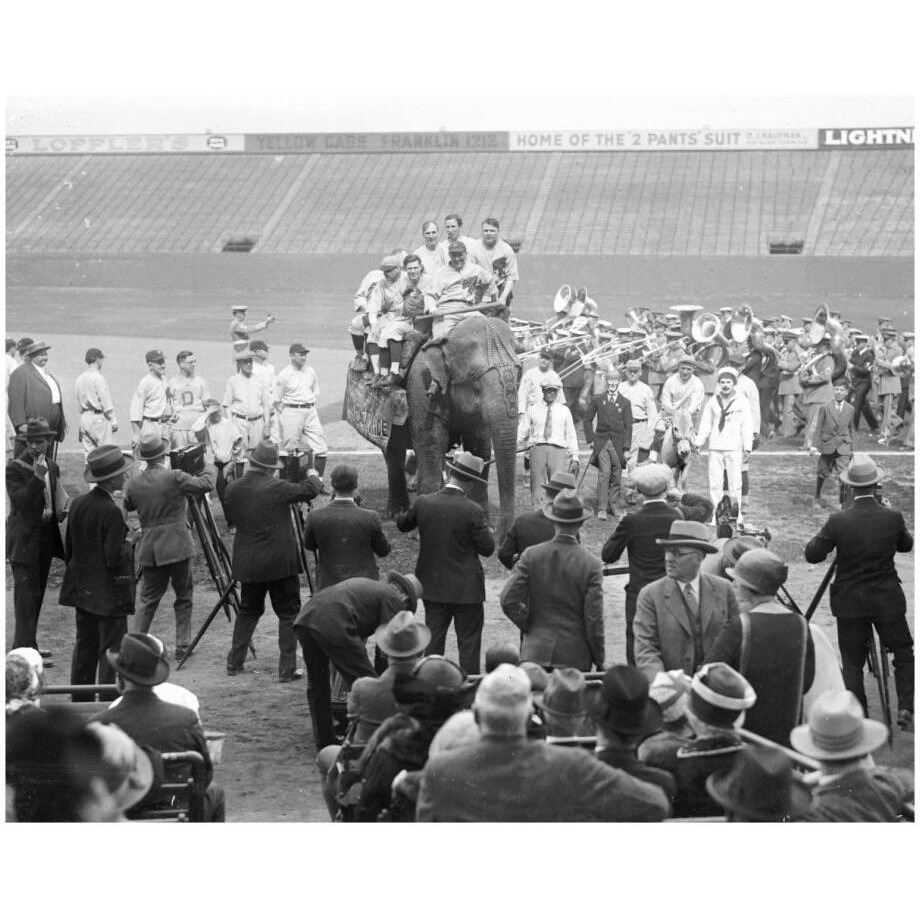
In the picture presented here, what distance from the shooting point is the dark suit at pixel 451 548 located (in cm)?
882

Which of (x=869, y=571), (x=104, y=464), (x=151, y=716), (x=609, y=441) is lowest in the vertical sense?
(x=151, y=716)

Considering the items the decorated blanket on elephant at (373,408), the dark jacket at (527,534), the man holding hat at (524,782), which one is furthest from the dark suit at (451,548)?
the decorated blanket on elephant at (373,408)

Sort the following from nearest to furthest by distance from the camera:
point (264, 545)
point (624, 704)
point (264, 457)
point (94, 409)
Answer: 1. point (624, 704)
2. point (264, 545)
3. point (264, 457)
4. point (94, 409)

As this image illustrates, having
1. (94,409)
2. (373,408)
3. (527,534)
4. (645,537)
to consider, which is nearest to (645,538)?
(645,537)

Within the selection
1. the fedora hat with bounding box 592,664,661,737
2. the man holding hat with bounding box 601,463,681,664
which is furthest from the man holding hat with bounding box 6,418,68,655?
the fedora hat with bounding box 592,664,661,737

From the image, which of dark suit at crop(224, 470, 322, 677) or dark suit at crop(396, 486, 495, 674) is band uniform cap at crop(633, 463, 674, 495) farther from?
dark suit at crop(224, 470, 322, 677)

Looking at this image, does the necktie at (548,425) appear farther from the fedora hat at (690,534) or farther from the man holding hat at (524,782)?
the man holding hat at (524,782)

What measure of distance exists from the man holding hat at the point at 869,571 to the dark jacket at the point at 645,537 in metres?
0.81

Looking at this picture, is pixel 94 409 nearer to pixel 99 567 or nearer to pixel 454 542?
pixel 99 567

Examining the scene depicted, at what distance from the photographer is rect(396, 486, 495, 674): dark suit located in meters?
8.82

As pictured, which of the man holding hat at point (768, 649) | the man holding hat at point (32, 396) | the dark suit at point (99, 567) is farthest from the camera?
the man holding hat at point (32, 396)

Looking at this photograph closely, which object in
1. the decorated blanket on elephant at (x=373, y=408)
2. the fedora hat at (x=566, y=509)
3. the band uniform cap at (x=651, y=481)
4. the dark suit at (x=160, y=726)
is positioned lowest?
the dark suit at (x=160, y=726)

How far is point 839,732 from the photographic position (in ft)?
17.9

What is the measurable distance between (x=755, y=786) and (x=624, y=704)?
0.65 meters
